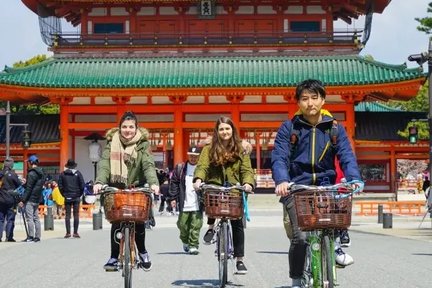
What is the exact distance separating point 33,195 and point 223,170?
892 centimetres

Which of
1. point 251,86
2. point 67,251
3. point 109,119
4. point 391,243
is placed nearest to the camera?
point 67,251

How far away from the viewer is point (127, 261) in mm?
8055

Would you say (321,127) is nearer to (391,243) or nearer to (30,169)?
(391,243)

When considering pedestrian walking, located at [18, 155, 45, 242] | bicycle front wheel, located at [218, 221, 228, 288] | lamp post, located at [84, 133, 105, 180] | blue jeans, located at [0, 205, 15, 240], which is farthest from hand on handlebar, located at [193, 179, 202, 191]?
lamp post, located at [84, 133, 105, 180]

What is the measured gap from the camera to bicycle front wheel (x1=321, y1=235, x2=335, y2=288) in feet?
21.7

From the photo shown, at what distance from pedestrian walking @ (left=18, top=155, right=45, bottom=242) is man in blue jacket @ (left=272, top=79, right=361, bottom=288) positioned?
10538 mm

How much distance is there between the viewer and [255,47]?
37719 millimetres

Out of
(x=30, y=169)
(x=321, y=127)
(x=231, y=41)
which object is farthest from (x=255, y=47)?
(x=321, y=127)

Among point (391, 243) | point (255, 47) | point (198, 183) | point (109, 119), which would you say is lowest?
point (391, 243)

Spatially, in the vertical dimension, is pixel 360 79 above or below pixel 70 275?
above

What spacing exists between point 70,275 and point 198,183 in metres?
2.53

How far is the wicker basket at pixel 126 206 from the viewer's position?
7906mm

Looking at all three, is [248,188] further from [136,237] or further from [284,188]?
[284,188]

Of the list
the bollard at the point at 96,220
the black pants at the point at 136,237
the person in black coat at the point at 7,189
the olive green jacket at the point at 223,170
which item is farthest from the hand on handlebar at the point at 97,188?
the bollard at the point at 96,220
